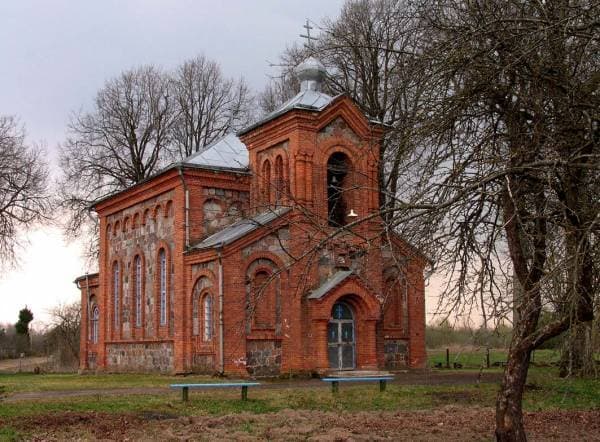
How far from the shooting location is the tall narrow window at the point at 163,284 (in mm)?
27587

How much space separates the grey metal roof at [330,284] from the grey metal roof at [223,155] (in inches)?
178

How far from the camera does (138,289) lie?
1175 inches

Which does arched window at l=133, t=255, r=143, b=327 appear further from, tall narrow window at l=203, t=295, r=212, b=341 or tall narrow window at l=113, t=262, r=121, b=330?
tall narrow window at l=203, t=295, r=212, b=341

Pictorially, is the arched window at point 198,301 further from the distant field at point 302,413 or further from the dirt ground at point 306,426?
the dirt ground at point 306,426

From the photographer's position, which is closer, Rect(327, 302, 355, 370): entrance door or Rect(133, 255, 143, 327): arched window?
Rect(327, 302, 355, 370): entrance door

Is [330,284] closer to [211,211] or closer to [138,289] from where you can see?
[211,211]

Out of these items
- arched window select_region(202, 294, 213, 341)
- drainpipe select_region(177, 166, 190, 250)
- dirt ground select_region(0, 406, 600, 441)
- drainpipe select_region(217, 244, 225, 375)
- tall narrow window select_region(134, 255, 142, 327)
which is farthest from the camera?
tall narrow window select_region(134, 255, 142, 327)

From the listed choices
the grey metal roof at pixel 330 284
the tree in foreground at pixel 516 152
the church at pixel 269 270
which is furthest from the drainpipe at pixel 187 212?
the tree in foreground at pixel 516 152

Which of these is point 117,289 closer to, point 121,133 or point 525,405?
point 121,133

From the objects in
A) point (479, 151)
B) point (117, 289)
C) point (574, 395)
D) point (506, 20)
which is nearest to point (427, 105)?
point (479, 151)

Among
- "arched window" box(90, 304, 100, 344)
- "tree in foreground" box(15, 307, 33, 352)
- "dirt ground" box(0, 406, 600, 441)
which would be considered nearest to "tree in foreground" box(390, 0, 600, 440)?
"dirt ground" box(0, 406, 600, 441)

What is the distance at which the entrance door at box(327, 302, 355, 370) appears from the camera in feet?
81.1

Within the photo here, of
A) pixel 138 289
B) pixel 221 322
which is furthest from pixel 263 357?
pixel 138 289

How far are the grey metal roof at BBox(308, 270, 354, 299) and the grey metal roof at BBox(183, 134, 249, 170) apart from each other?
4530mm
